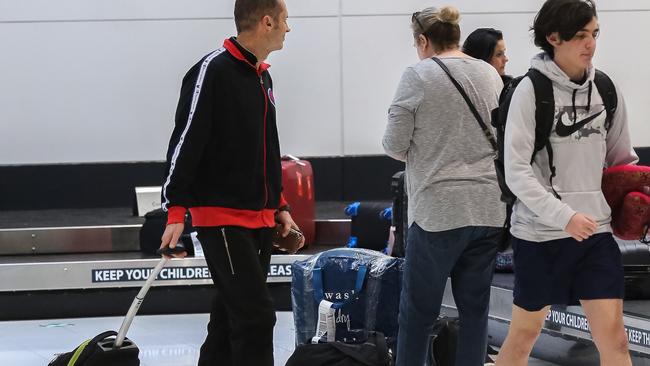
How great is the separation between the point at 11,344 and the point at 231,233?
7.76 ft

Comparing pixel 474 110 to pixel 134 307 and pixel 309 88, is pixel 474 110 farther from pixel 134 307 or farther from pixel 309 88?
pixel 309 88

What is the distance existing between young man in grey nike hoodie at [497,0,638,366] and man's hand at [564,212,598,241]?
0.07m

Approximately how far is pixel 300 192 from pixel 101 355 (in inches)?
108

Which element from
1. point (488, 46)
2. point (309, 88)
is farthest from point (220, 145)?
point (309, 88)

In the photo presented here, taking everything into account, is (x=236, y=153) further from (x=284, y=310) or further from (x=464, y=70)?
(x=284, y=310)

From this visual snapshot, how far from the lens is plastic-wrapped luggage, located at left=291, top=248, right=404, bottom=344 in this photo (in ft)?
13.6

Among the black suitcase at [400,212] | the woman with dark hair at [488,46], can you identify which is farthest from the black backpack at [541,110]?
the black suitcase at [400,212]

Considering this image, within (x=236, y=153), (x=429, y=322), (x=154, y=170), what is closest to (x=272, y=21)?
(x=236, y=153)

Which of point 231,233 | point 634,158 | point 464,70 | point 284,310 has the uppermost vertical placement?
point 464,70

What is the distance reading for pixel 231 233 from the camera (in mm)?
3236

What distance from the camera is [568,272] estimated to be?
2.95m

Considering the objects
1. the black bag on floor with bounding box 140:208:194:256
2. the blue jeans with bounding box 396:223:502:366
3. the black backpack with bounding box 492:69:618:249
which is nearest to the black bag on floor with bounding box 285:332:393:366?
the blue jeans with bounding box 396:223:502:366

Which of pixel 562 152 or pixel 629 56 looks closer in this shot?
pixel 562 152

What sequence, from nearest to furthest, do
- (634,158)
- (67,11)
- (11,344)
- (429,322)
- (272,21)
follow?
(634,158), (272,21), (429,322), (11,344), (67,11)
